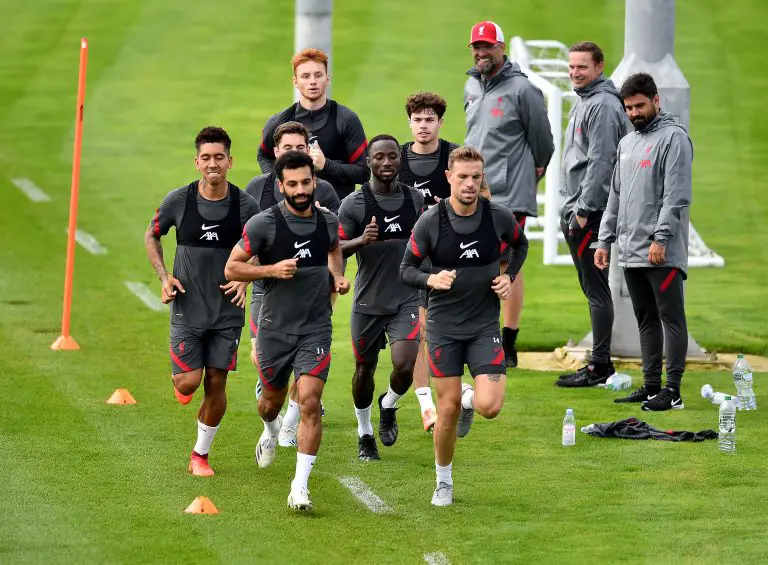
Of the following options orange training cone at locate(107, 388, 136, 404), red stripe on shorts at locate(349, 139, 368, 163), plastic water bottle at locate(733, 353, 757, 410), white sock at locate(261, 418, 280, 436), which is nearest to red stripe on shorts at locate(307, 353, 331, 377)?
white sock at locate(261, 418, 280, 436)

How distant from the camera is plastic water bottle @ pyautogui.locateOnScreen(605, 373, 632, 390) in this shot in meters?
14.5

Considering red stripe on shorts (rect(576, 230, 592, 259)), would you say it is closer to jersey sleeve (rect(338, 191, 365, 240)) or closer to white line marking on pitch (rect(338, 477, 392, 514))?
jersey sleeve (rect(338, 191, 365, 240))

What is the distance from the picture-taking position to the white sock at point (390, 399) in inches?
490

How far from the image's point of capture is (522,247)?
36.9 feet

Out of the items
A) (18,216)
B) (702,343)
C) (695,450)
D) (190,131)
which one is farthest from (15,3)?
(695,450)

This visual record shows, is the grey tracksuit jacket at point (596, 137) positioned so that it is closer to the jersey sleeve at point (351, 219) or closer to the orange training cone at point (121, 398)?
the jersey sleeve at point (351, 219)

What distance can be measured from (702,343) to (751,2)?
20572mm

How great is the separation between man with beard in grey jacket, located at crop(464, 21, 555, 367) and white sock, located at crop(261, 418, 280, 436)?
387 cm

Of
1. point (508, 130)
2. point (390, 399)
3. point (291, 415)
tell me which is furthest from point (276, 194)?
point (508, 130)

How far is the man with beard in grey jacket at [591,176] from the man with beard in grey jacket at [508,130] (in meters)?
0.31

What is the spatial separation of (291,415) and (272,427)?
786 millimetres

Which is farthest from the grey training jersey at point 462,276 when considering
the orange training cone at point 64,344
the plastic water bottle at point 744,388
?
the orange training cone at point 64,344

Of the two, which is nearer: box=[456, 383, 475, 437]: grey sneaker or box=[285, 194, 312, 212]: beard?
box=[285, 194, 312, 212]: beard

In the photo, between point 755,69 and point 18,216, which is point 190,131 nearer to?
point 18,216
